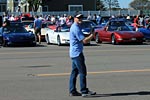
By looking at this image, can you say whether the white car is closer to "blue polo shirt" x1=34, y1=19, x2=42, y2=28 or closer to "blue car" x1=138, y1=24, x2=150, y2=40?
"blue polo shirt" x1=34, y1=19, x2=42, y2=28

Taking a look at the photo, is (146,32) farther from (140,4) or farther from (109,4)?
(140,4)

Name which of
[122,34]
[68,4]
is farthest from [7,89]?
[68,4]

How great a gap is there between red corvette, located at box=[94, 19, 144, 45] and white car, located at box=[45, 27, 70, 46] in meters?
2.58

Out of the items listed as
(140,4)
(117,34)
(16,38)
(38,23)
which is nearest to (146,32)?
(117,34)

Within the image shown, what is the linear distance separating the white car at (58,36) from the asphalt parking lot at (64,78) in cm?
814

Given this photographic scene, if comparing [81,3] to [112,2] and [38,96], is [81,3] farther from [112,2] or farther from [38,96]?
[38,96]

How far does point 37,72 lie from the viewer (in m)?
13.4

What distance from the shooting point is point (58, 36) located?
86.7ft

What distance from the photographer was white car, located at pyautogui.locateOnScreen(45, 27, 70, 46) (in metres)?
25.8

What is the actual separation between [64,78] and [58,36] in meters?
14.5

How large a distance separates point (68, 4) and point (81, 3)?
7.98 feet

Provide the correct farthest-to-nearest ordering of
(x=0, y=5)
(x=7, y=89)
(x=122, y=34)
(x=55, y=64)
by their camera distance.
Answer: (x=0, y=5), (x=122, y=34), (x=55, y=64), (x=7, y=89)

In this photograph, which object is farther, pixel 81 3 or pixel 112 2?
pixel 112 2

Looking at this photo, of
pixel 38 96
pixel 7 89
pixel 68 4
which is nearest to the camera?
pixel 38 96
